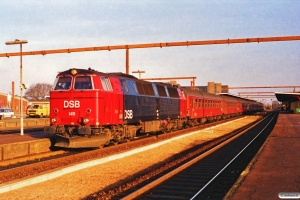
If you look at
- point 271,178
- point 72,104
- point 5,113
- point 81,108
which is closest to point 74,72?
point 72,104

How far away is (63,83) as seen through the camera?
18562 mm

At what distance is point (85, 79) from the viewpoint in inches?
714

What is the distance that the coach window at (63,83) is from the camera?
18.4 meters

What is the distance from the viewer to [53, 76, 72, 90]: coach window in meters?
18.4

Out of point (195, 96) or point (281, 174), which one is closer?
point (281, 174)

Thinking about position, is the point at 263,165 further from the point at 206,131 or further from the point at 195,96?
the point at 195,96

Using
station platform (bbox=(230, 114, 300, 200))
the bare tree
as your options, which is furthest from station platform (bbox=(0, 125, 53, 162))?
the bare tree

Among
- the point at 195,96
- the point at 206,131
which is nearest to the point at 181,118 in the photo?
the point at 206,131

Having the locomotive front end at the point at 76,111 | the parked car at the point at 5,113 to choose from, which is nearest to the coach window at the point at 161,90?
the locomotive front end at the point at 76,111

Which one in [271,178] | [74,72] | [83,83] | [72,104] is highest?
[74,72]

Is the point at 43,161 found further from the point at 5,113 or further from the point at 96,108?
the point at 5,113

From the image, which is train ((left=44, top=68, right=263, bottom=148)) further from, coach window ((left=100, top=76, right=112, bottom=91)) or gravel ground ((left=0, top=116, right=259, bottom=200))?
gravel ground ((left=0, top=116, right=259, bottom=200))

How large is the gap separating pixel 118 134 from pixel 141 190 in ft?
34.9

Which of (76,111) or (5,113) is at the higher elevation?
(76,111)
